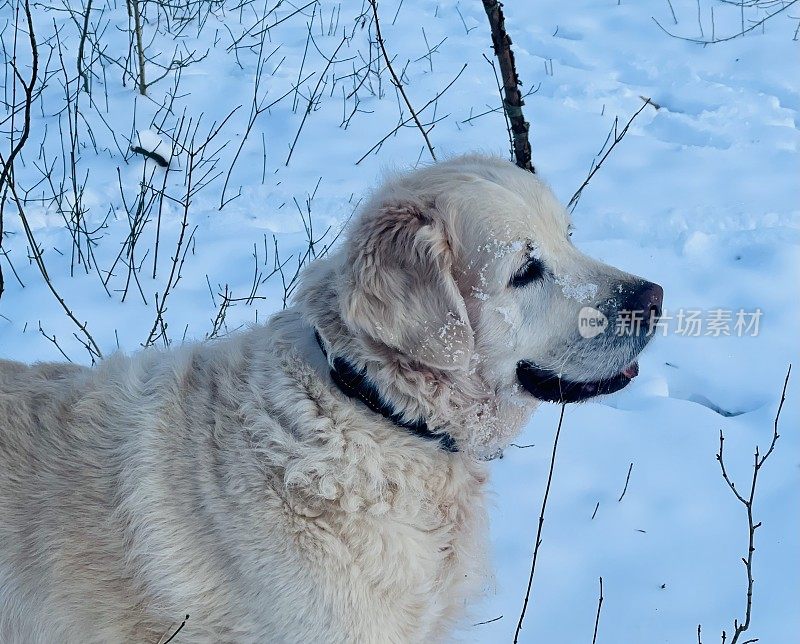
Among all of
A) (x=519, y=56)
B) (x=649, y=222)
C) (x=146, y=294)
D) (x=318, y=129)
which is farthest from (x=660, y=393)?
(x=519, y=56)

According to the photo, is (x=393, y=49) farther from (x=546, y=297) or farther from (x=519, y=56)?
(x=546, y=297)

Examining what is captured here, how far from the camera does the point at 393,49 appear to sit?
719 centimetres

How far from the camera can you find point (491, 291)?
2.65m

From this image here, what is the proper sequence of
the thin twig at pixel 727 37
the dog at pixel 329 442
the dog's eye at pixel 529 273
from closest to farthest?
the dog at pixel 329 442 → the dog's eye at pixel 529 273 → the thin twig at pixel 727 37

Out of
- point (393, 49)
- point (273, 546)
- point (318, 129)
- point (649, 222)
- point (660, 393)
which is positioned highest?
point (393, 49)

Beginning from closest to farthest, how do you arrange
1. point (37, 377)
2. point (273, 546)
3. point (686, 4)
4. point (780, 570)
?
point (273, 546) → point (37, 377) → point (780, 570) → point (686, 4)

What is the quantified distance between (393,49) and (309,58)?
71 cm

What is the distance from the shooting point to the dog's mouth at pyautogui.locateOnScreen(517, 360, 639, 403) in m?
2.72

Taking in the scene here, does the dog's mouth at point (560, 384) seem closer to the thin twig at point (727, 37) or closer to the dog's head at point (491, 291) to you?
the dog's head at point (491, 291)

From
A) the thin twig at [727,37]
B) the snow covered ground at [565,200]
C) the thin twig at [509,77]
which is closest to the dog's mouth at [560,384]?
the snow covered ground at [565,200]

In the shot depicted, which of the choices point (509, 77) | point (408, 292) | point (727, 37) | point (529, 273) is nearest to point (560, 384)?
point (529, 273)

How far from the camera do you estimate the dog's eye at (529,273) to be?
2.67 metres

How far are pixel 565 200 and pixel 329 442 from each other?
3.49 meters

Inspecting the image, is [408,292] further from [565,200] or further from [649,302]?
[565,200]
